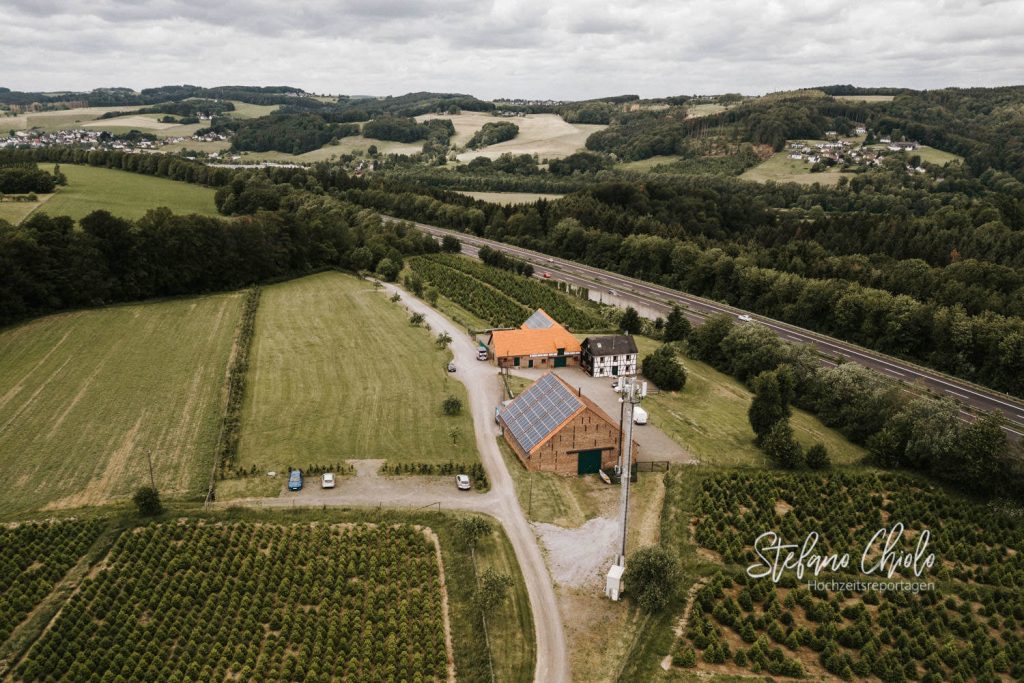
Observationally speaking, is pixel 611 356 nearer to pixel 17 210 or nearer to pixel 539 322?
pixel 539 322

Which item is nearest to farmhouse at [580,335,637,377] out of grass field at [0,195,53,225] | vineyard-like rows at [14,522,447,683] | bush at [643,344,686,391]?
bush at [643,344,686,391]

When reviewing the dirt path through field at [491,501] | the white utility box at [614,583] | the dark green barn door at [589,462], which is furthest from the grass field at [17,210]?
the white utility box at [614,583]

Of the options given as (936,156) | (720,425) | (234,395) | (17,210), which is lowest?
(720,425)

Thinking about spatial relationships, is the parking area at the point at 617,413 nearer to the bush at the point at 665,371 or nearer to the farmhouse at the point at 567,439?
→ the farmhouse at the point at 567,439

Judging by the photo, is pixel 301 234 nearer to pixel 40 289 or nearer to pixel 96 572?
pixel 40 289

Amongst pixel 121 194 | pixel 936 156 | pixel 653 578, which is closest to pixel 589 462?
pixel 653 578

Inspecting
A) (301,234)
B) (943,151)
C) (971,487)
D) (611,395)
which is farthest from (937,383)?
(943,151)
